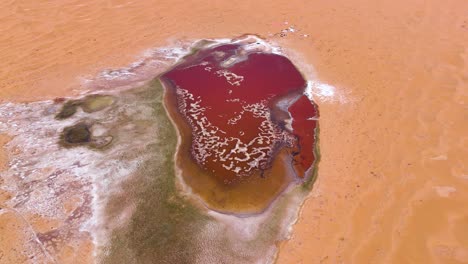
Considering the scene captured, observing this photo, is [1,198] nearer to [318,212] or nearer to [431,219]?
[318,212]

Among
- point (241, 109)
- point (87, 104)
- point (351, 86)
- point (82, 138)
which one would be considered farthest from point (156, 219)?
point (351, 86)

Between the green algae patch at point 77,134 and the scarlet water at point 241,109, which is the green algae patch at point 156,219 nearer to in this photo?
the scarlet water at point 241,109

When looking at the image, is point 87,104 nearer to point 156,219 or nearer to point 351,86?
point 156,219

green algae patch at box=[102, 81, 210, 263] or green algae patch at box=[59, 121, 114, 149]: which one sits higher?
green algae patch at box=[59, 121, 114, 149]

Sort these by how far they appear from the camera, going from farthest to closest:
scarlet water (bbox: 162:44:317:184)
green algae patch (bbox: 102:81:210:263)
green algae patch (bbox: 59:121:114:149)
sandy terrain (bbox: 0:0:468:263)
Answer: green algae patch (bbox: 59:121:114:149), scarlet water (bbox: 162:44:317:184), sandy terrain (bbox: 0:0:468:263), green algae patch (bbox: 102:81:210:263)

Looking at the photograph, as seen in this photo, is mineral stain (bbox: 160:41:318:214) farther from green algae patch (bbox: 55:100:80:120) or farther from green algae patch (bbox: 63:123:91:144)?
green algae patch (bbox: 55:100:80:120)

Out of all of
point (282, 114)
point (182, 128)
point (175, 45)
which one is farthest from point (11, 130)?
point (282, 114)

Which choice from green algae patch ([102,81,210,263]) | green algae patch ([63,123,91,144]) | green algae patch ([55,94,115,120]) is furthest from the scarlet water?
green algae patch ([63,123,91,144])

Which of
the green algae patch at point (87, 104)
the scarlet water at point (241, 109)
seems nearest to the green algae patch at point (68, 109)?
the green algae patch at point (87, 104)
